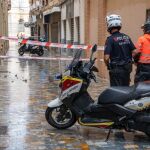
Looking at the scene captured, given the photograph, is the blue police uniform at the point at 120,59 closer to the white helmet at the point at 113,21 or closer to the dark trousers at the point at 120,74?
the dark trousers at the point at 120,74

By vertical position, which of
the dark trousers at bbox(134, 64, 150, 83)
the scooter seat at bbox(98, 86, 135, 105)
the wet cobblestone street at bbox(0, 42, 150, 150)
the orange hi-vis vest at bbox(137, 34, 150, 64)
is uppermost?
the orange hi-vis vest at bbox(137, 34, 150, 64)

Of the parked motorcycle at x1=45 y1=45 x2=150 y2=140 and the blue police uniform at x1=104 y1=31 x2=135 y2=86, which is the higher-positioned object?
the blue police uniform at x1=104 y1=31 x2=135 y2=86

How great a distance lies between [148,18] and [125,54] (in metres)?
4.17

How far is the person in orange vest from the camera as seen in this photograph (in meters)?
8.02

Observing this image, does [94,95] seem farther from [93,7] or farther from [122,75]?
[93,7]

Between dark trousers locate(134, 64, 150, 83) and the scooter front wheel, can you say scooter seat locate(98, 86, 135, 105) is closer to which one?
the scooter front wheel

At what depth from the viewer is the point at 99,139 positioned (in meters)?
7.19

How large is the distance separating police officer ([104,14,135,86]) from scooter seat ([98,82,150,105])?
2.89 feet

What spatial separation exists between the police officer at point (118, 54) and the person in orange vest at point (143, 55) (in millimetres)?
154

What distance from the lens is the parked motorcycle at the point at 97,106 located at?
6.84 m

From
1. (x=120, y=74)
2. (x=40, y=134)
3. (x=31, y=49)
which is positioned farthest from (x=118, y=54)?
(x=31, y=49)

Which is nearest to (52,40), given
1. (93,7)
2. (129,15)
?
(93,7)

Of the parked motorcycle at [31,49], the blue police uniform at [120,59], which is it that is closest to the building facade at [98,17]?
the parked motorcycle at [31,49]

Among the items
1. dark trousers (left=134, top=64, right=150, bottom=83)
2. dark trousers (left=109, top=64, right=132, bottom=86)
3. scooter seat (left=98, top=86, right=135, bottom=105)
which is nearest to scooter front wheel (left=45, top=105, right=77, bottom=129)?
scooter seat (left=98, top=86, right=135, bottom=105)
